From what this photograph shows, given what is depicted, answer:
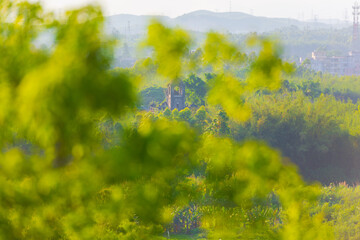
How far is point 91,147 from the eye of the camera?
13.0ft

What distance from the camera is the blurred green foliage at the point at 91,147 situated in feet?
12.2

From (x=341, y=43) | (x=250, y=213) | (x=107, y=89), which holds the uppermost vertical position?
(x=107, y=89)

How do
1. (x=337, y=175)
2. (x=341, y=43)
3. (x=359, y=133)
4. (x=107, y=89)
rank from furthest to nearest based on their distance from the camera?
(x=341, y=43) < (x=359, y=133) < (x=337, y=175) < (x=107, y=89)

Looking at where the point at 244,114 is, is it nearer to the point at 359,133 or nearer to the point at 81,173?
the point at 81,173

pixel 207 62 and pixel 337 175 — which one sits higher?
pixel 207 62

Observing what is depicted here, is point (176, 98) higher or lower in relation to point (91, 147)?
lower

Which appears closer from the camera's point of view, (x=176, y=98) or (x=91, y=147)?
(x=91, y=147)

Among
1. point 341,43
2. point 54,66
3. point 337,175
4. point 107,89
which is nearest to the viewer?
point 54,66

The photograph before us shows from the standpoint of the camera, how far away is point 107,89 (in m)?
3.79

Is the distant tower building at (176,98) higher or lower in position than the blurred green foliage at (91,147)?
lower

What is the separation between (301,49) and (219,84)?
118092 mm

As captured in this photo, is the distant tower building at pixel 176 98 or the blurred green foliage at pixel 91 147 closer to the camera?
the blurred green foliage at pixel 91 147

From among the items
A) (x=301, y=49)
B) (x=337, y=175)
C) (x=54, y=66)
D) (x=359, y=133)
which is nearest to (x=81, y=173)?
(x=54, y=66)

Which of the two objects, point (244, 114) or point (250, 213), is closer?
point (244, 114)
